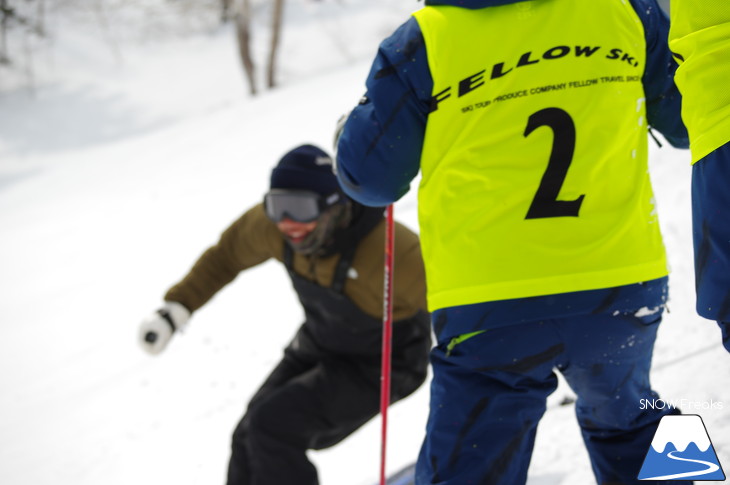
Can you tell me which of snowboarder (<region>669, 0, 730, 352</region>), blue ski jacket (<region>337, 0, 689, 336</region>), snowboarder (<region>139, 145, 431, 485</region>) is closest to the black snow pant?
snowboarder (<region>139, 145, 431, 485</region>)

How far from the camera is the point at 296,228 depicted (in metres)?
2.54

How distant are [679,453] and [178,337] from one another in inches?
155

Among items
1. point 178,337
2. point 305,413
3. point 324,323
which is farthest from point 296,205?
point 178,337

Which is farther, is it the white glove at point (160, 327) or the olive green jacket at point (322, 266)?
the white glove at point (160, 327)

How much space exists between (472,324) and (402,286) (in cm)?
104

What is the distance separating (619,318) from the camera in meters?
1.47

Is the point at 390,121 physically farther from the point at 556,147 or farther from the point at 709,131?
the point at 709,131

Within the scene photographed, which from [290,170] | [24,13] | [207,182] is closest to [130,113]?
[24,13]

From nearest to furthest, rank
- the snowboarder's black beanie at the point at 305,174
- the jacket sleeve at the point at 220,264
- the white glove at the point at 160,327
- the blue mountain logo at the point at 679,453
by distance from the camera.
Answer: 1. the blue mountain logo at the point at 679,453
2. the snowboarder's black beanie at the point at 305,174
3. the white glove at the point at 160,327
4. the jacket sleeve at the point at 220,264

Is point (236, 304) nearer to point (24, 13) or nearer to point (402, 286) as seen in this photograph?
point (402, 286)

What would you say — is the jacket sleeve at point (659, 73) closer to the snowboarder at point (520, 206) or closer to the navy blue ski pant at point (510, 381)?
the snowboarder at point (520, 206)

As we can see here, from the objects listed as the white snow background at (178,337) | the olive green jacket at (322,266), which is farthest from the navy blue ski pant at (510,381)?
the olive green jacket at (322,266)

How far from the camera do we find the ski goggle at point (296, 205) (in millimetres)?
2498

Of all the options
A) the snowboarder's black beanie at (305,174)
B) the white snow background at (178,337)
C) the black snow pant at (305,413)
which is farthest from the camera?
the white snow background at (178,337)
